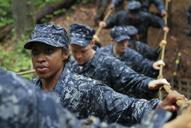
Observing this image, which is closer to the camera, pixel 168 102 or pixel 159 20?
pixel 168 102

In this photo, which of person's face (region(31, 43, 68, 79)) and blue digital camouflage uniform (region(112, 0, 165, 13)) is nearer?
person's face (region(31, 43, 68, 79))

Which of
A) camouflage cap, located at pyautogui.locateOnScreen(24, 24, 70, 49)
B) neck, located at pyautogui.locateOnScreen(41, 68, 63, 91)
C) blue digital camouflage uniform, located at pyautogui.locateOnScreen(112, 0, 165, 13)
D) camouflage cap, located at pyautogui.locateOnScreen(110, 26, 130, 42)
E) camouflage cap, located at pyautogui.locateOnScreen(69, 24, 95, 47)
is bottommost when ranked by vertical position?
camouflage cap, located at pyautogui.locateOnScreen(110, 26, 130, 42)

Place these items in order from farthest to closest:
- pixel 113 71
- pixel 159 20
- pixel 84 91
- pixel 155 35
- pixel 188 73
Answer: pixel 155 35
pixel 188 73
pixel 159 20
pixel 113 71
pixel 84 91

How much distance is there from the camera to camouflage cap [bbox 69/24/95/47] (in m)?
6.66

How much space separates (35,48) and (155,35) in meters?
10.1

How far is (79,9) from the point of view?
17.0m

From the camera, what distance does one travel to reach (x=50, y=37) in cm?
480

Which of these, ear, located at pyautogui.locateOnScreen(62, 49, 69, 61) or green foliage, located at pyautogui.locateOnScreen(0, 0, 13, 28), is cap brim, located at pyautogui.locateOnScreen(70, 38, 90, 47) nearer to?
ear, located at pyautogui.locateOnScreen(62, 49, 69, 61)

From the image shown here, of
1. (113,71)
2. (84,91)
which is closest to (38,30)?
(84,91)

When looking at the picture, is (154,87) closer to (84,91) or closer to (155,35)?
(84,91)

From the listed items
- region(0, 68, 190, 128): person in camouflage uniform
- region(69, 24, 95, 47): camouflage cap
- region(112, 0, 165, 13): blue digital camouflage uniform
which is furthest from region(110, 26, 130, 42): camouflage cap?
region(0, 68, 190, 128): person in camouflage uniform

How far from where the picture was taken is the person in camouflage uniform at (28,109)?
2420 mm

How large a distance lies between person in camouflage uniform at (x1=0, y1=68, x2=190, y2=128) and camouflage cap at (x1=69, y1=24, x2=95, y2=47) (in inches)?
160

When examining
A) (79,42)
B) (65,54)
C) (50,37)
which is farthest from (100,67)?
(50,37)
